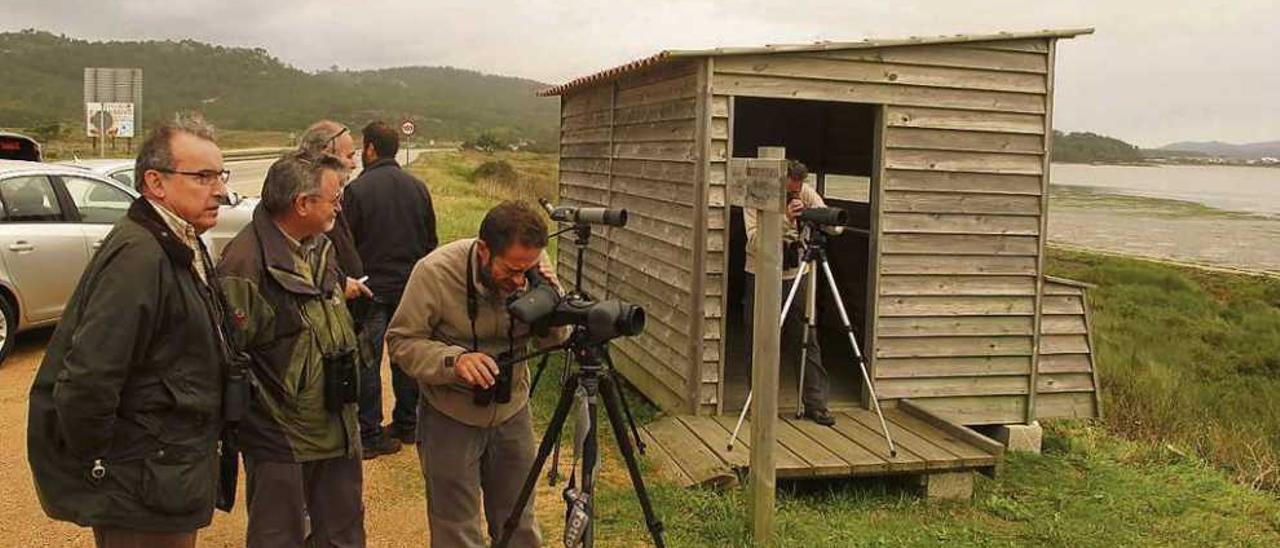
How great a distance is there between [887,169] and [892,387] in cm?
155

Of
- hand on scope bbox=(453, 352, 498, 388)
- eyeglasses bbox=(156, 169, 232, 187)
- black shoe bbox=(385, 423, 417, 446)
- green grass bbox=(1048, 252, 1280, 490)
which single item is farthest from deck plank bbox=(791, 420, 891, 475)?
green grass bbox=(1048, 252, 1280, 490)

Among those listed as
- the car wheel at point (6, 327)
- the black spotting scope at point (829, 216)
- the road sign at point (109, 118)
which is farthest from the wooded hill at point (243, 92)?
the black spotting scope at point (829, 216)

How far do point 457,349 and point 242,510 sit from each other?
253cm

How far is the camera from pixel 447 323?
325 centimetres

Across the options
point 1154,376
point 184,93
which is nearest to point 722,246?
point 1154,376

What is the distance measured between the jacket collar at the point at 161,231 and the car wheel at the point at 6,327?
6.07 m

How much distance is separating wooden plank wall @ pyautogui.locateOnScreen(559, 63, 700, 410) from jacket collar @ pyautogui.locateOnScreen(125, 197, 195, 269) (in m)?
4.24

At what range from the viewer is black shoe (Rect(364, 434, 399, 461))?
18.6ft

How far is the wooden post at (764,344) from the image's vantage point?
14.9ft

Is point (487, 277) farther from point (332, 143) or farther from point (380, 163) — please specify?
point (380, 163)

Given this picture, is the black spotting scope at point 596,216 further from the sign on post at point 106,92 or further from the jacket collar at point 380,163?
the sign on post at point 106,92

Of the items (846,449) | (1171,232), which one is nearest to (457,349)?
(846,449)

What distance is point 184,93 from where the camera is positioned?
133 metres

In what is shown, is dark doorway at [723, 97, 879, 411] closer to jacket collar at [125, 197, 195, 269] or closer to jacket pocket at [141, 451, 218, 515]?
jacket pocket at [141, 451, 218, 515]
